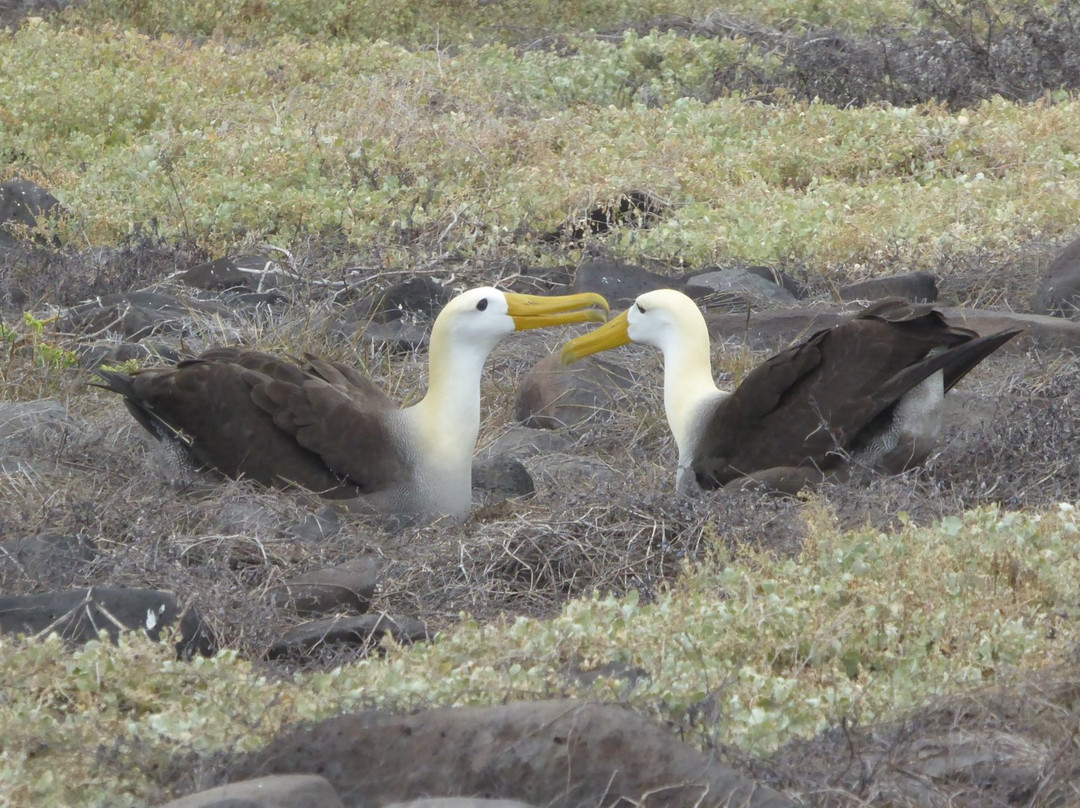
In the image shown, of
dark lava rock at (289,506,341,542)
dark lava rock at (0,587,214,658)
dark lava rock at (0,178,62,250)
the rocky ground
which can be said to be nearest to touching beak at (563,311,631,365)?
the rocky ground

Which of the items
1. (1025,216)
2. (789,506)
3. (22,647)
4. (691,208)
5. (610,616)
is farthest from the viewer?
(691,208)

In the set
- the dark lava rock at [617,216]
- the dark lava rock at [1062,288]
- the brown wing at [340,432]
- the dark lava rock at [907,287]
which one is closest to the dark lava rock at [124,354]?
the brown wing at [340,432]

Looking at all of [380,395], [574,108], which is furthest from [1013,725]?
[574,108]

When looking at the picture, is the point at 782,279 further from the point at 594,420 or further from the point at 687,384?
the point at 687,384

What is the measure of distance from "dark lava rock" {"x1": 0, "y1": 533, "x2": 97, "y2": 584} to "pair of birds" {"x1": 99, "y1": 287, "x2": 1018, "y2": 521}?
893mm

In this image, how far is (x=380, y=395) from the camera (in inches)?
195

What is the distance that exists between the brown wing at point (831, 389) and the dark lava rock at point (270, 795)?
2.51 metres

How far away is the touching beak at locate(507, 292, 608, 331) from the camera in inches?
192

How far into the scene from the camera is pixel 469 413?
471 centimetres

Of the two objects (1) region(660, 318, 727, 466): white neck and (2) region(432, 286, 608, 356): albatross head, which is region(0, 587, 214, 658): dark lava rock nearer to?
(2) region(432, 286, 608, 356): albatross head

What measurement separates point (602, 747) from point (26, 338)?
13.4 ft

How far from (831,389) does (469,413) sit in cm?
102

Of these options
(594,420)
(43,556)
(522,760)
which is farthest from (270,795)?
(594,420)

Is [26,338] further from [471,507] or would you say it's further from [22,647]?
[22,647]
